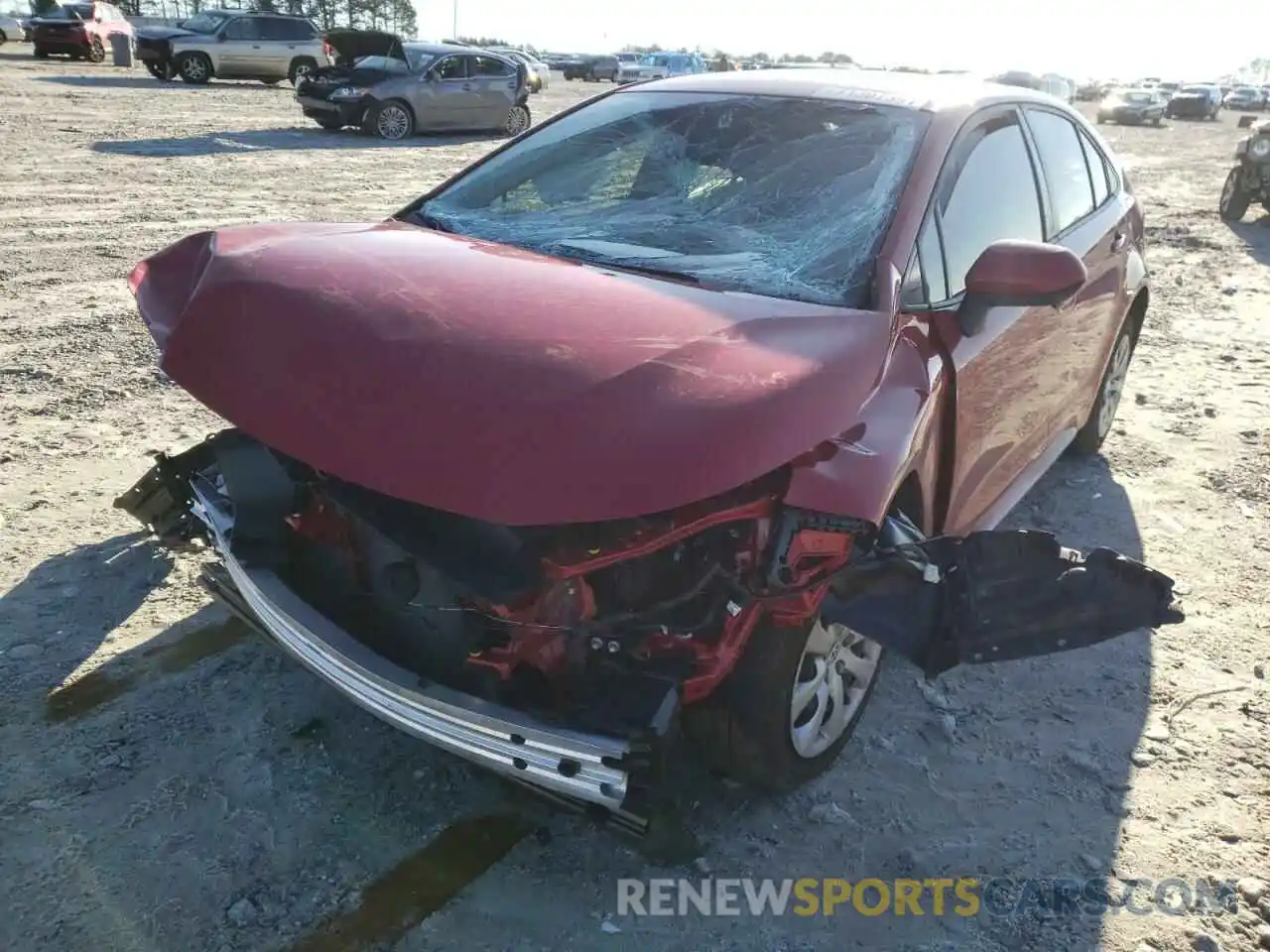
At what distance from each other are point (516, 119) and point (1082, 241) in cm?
1597

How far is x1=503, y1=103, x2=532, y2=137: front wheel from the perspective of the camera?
18.3 meters

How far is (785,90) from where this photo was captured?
3525 mm

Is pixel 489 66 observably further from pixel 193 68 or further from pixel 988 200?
pixel 988 200

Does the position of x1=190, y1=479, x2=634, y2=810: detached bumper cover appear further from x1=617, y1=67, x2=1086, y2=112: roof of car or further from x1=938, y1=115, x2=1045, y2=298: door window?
x1=617, y1=67, x2=1086, y2=112: roof of car

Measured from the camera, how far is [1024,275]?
278cm

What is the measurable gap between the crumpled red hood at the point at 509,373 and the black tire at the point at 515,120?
54.3 feet

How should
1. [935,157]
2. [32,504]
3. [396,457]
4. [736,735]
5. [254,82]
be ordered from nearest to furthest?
[396,457] < [736,735] < [935,157] < [32,504] < [254,82]

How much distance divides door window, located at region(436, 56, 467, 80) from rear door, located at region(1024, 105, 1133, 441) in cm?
1444

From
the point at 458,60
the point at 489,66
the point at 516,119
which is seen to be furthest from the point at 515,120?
the point at 458,60

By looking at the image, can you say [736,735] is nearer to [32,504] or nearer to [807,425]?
[807,425]

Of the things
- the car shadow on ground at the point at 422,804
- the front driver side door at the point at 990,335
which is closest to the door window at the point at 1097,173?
the front driver side door at the point at 990,335

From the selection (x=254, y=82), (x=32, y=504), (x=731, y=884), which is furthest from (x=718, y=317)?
(x=254, y=82)

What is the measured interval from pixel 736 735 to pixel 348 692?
0.95 meters

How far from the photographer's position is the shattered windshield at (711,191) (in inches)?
114
